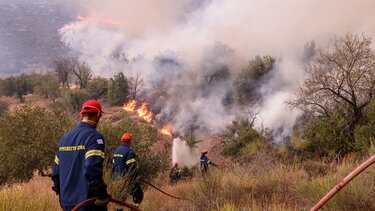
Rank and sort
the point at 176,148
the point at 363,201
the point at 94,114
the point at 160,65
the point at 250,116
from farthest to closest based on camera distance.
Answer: the point at 160,65 < the point at 250,116 < the point at 176,148 < the point at 363,201 < the point at 94,114

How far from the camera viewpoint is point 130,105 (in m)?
53.5

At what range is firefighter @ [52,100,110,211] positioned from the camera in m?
4.61

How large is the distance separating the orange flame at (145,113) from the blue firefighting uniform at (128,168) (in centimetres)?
3914

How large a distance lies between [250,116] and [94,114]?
34.7m

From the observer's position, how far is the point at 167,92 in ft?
193

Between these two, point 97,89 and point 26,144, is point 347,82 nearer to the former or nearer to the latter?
point 26,144

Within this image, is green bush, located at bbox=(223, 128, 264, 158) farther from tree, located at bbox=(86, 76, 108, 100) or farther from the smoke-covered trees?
the smoke-covered trees

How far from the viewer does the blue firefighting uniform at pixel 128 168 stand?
26.1ft

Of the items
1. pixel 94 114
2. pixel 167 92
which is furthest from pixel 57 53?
pixel 94 114

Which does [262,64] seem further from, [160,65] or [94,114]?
[94,114]

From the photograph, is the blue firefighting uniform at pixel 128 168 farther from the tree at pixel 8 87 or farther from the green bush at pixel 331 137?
the tree at pixel 8 87

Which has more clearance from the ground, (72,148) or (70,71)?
(70,71)

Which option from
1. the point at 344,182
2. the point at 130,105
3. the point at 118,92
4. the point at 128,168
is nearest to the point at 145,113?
the point at 130,105

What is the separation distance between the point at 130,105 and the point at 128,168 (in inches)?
1809
